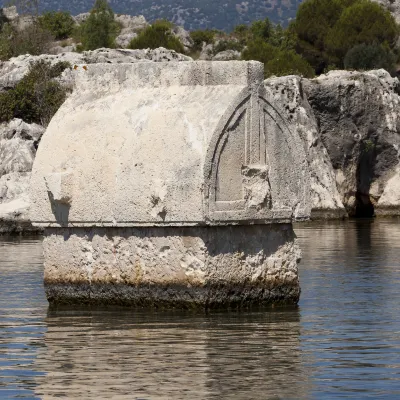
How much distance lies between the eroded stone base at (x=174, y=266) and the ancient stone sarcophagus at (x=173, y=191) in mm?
14

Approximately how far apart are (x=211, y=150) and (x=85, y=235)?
7.03 ft

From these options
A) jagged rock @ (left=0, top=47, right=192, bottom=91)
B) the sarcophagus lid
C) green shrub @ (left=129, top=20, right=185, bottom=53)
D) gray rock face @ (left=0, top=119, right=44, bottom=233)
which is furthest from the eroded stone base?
green shrub @ (left=129, top=20, right=185, bottom=53)

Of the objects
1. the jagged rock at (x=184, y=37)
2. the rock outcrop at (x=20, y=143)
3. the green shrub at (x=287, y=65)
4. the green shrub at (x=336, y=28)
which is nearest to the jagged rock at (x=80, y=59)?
the rock outcrop at (x=20, y=143)

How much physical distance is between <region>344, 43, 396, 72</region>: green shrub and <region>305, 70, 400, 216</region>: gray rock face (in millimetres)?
16846

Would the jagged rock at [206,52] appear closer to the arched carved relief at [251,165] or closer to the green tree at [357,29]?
the green tree at [357,29]

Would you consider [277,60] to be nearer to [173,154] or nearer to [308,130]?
[308,130]

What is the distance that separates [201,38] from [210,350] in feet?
244

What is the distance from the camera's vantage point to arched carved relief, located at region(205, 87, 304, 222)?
14164 mm

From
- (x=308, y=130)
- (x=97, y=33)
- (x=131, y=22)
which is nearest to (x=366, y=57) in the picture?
(x=97, y=33)

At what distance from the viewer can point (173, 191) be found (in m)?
14.2

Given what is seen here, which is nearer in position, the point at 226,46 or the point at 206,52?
the point at 206,52

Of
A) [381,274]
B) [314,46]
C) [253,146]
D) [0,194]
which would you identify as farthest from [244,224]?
[314,46]

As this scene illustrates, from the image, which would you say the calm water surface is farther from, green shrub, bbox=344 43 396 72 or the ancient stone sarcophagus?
green shrub, bbox=344 43 396 72

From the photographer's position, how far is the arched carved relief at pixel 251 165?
14.2m
